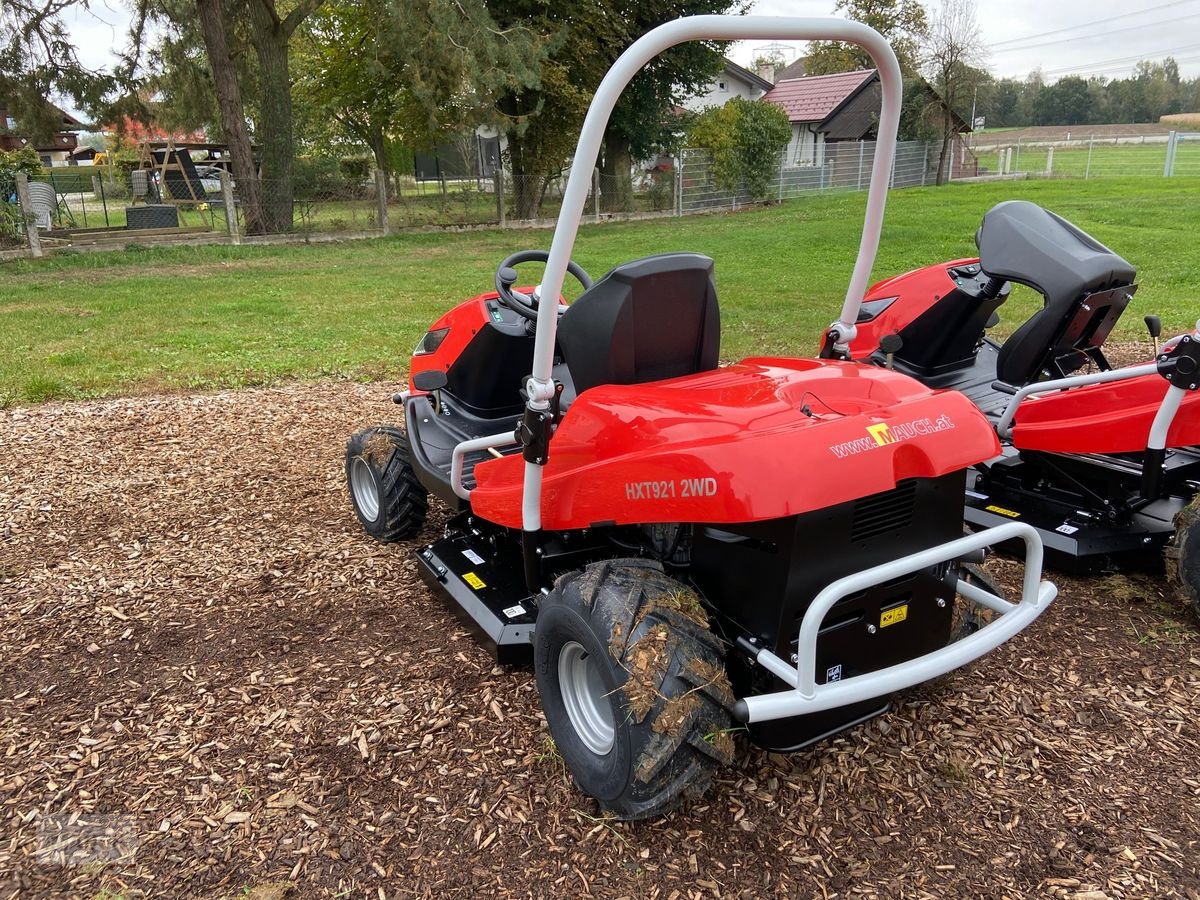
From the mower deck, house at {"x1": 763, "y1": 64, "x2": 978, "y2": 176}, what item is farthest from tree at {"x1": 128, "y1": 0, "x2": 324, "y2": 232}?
house at {"x1": 763, "y1": 64, "x2": 978, "y2": 176}

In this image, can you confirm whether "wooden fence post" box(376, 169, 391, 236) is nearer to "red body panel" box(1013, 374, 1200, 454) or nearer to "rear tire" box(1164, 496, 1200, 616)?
"red body panel" box(1013, 374, 1200, 454)

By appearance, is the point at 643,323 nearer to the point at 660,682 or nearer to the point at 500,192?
the point at 660,682

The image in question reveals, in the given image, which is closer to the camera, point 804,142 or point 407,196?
point 407,196

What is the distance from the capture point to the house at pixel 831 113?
1403 inches

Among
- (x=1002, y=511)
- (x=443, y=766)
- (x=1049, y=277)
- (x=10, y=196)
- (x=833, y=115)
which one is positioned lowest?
(x=443, y=766)

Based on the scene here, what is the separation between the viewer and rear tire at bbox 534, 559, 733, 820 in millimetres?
2191

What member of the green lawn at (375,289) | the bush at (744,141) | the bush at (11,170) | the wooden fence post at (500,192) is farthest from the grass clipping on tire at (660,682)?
the bush at (744,141)

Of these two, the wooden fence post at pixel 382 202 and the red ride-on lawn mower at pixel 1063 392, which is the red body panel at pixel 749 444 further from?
the wooden fence post at pixel 382 202

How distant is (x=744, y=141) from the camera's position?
24.0 m

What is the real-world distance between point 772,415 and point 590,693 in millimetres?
952

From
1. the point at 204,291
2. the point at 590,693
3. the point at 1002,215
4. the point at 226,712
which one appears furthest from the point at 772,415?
the point at 204,291

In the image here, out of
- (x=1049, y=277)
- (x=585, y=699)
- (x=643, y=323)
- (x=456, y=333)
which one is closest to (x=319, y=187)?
(x=456, y=333)

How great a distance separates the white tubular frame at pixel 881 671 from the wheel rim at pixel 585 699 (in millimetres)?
497

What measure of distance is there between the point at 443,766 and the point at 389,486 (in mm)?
1766
